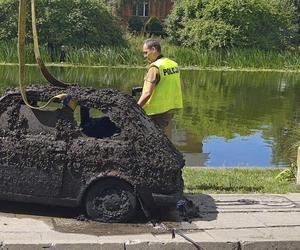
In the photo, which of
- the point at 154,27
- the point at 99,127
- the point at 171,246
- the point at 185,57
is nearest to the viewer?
the point at 171,246

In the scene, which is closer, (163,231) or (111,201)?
(163,231)

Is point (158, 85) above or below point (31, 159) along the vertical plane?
above

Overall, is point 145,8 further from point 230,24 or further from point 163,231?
point 163,231

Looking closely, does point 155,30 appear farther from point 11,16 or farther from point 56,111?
point 56,111

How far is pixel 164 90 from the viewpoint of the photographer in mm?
9398

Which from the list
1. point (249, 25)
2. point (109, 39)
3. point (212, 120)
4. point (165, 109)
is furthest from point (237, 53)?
point (165, 109)

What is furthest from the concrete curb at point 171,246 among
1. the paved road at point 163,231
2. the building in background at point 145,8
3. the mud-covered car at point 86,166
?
the building in background at point 145,8

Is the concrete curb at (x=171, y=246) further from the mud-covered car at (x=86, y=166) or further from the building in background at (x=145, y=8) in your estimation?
the building in background at (x=145, y=8)

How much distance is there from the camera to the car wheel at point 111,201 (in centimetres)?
768

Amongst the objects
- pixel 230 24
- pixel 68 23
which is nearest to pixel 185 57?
pixel 230 24

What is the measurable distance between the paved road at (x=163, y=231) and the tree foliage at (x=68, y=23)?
34347mm

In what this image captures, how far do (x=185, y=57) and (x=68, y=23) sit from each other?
292 inches

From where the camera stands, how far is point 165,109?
9.49m

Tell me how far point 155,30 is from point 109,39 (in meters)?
11.3
